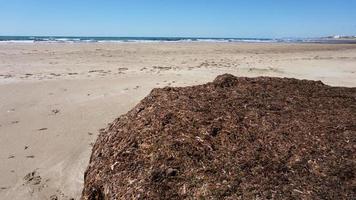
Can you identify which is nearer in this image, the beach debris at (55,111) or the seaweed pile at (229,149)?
the seaweed pile at (229,149)

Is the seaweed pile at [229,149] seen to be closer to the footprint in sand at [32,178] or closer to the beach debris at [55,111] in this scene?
the footprint in sand at [32,178]

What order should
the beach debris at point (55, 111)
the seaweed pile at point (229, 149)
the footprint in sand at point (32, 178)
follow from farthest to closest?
1. the beach debris at point (55, 111)
2. the footprint in sand at point (32, 178)
3. the seaweed pile at point (229, 149)

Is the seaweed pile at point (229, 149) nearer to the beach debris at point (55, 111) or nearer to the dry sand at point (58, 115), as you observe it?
the dry sand at point (58, 115)

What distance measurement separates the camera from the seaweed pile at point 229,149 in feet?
9.40

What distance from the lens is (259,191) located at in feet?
9.04

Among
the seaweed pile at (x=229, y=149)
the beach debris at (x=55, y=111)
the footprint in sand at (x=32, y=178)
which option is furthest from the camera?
the beach debris at (x=55, y=111)

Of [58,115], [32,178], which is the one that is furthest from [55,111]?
[32,178]

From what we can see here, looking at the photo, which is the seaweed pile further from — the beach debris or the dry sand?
the beach debris

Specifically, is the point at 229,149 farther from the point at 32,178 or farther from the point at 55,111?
the point at 55,111

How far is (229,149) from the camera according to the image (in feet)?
10.8

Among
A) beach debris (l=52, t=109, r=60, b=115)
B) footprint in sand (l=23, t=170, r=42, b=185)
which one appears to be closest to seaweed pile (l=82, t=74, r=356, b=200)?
footprint in sand (l=23, t=170, r=42, b=185)

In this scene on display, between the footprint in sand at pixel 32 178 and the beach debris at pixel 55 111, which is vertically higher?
the beach debris at pixel 55 111

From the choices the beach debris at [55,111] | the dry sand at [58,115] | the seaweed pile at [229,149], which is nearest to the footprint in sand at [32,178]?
the dry sand at [58,115]

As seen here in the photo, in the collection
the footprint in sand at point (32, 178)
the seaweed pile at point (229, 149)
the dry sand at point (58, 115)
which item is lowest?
the footprint in sand at point (32, 178)
